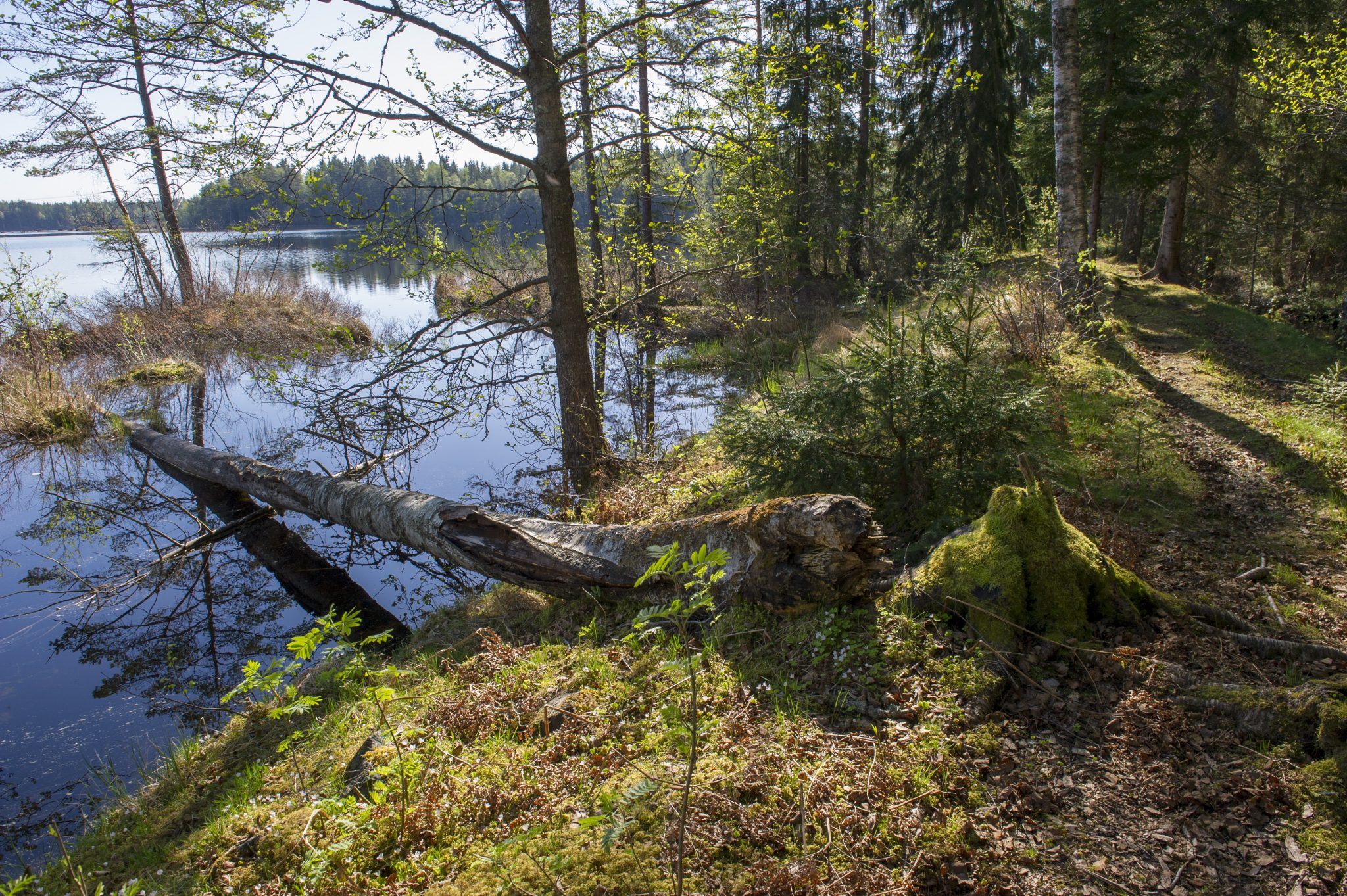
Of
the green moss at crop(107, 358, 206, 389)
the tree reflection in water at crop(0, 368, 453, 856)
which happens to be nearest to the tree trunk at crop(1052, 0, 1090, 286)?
the tree reflection in water at crop(0, 368, 453, 856)

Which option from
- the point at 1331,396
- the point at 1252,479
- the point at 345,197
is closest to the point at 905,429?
the point at 1252,479

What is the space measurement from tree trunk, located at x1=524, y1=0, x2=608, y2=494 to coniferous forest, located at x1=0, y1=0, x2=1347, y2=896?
0.05 m

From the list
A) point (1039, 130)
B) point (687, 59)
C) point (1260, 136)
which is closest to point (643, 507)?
point (687, 59)

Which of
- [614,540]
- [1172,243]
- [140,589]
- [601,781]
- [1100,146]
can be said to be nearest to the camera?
[601,781]

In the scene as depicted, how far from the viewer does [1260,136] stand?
1524 centimetres

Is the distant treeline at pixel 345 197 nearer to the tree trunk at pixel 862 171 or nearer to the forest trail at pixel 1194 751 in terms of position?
the forest trail at pixel 1194 751

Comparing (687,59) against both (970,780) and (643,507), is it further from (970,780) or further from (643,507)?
(970,780)

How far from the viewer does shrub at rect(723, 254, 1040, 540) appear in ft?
14.7

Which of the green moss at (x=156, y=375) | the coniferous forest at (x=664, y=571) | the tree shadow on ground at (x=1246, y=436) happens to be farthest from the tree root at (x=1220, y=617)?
the green moss at (x=156, y=375)

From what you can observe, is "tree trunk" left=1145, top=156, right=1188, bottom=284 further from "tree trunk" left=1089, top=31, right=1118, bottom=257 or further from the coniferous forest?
the coniferous forest

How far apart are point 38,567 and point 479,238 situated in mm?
6158

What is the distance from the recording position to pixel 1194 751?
279 cm

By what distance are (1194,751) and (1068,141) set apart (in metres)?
9.19

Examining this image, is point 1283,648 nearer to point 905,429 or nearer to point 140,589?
point 905,429
